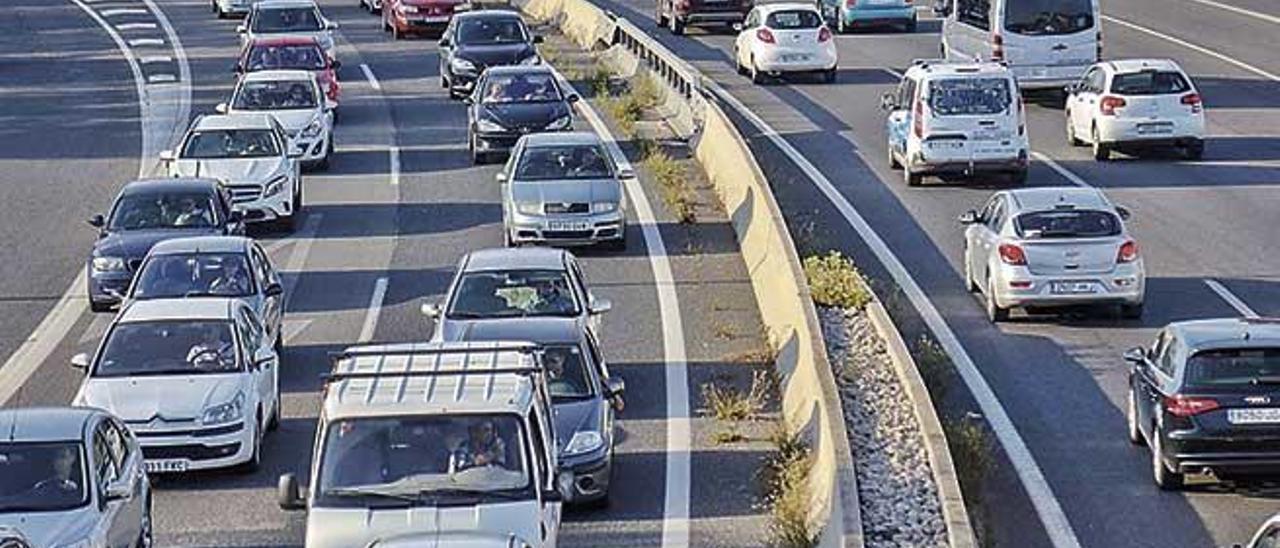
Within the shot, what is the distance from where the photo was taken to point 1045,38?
45.6 m

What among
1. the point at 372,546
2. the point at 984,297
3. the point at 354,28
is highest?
the point at 372,546

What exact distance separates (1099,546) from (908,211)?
16.6 m

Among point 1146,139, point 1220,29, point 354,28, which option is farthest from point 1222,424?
point 354,28

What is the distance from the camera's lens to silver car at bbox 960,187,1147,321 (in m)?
27.8

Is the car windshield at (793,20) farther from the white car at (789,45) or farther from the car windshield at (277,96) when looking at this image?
the car windshield at (277,96)

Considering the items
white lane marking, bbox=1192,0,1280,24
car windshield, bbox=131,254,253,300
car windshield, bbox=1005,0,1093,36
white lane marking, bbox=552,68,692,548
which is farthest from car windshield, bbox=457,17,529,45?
car windshield, bbox=131,254,253,300

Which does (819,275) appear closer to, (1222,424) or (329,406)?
(1222,424)

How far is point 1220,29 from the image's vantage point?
2344 inches

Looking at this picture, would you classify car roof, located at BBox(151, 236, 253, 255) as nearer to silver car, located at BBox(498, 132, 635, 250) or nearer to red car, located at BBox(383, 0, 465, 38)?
silver car, located at BBox(498, 132, 635, 250)

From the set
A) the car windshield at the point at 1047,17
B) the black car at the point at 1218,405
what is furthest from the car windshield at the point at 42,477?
the car windshield at the point at 1047,17

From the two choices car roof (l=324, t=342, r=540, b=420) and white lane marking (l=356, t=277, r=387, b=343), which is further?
white lane marking (l=356, t=277, r=387, b=343)

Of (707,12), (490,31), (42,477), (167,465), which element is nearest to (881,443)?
(167,465)

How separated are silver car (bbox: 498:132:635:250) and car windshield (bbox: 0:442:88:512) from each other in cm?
1547

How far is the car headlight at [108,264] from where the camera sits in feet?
95.5
